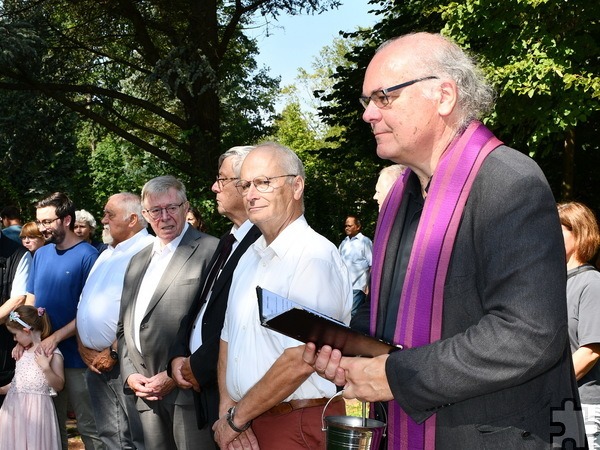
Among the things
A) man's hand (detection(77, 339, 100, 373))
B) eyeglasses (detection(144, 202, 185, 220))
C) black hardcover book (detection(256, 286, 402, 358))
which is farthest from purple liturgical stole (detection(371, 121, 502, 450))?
man's hand (detection(77, 339, 100, 373))

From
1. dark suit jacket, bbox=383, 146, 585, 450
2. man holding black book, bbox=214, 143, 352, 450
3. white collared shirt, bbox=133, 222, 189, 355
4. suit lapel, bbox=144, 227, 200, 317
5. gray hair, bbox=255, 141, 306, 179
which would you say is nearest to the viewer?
dark suit jacket, bbox=383, 146, 585, 450

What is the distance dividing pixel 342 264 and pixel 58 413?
4.51 m

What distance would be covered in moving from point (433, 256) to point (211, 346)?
2.36 metres

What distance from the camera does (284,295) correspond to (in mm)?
3486

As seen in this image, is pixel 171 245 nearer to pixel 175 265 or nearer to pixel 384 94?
pixel 175 265

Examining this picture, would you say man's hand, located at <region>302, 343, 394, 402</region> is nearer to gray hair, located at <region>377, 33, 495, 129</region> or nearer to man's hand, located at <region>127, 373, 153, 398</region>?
gray hair, located at <region>377, 33, 495, 129</region>

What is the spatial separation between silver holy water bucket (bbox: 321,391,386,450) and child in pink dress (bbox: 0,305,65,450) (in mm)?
4891

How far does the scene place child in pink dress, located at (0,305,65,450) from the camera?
22.1ft

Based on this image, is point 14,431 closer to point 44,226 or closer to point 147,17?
point 44,226

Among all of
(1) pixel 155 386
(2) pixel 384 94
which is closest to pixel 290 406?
(2) pixel 384 94

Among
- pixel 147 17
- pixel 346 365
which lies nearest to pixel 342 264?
pixel 346 365

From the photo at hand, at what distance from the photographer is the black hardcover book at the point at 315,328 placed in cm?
223

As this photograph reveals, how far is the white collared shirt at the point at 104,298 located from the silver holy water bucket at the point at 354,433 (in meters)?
3.96

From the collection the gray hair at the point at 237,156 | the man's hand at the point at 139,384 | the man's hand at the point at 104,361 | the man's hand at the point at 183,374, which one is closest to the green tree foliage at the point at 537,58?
the gray hair at the point at 237,156
